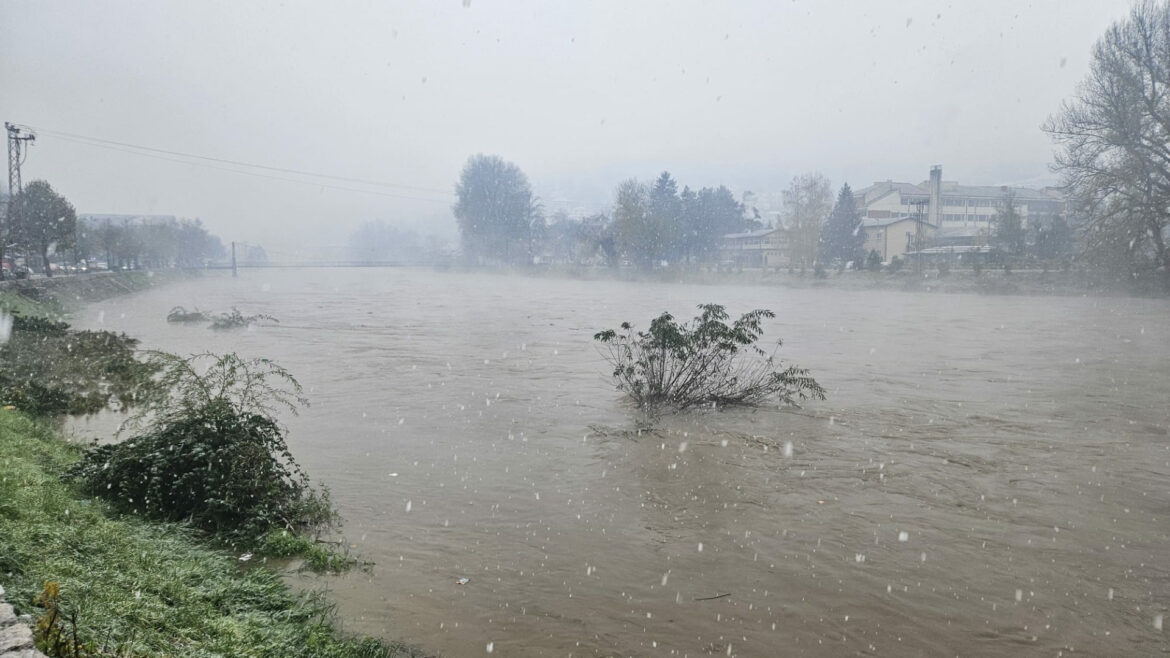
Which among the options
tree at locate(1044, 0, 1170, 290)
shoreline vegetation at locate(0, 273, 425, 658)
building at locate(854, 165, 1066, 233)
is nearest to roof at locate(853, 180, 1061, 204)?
building at locate(854, 165, 1066, 233)

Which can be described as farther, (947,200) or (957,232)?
(947,200)

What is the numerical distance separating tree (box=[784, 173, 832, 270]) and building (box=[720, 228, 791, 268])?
219 inches

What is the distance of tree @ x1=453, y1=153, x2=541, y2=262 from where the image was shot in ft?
320

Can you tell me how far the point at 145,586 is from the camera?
468cm

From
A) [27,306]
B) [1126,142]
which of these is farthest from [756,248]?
[27,306]

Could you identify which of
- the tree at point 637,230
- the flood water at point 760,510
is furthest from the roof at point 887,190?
the flood water at point 760,510

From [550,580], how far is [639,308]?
32119 millimetres

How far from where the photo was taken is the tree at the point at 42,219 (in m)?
41.6

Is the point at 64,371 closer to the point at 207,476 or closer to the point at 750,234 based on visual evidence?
the point at 207,476

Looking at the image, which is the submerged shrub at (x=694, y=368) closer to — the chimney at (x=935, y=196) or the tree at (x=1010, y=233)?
the tree at (x=1010, y=233)

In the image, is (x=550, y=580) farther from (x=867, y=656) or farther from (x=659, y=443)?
(x=659, y=443)

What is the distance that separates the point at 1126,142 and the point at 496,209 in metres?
74.3

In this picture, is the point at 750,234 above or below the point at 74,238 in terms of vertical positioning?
above

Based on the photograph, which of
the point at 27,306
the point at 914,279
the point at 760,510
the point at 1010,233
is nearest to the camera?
the point at 760,510
